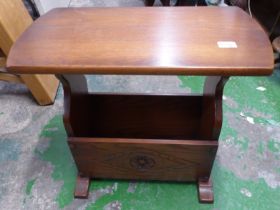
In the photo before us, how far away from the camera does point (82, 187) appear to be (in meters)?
0.97

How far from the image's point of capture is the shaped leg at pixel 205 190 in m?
0.94

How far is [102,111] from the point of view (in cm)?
99

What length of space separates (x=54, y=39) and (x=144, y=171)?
0.54 m

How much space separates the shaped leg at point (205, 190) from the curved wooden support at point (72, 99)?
502mm

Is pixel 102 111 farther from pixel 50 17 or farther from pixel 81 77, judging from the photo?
pixel 50 17

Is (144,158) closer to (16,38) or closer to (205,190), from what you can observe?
(205,190)

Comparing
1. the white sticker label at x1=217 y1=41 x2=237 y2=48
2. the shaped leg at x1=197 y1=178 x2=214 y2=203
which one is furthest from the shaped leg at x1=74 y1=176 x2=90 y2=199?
the white sticker label at x1=217 y1=41 x2=237 y2=48

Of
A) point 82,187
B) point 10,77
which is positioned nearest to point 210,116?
point 82,187

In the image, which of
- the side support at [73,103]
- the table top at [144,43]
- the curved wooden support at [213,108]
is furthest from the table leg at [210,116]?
the side support at [73,103]

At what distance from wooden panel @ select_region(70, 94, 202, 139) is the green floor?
0.20m

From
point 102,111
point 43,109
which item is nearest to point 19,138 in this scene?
point 43,109

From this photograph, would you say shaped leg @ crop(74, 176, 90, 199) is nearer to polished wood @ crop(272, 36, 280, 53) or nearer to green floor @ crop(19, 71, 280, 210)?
green floor @ crop(19, 71, 280, 210)

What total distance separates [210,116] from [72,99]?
428mm

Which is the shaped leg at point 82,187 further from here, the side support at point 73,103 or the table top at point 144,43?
the table top at point 144,43
